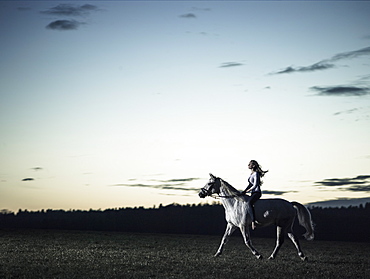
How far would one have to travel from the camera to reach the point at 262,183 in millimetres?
18188

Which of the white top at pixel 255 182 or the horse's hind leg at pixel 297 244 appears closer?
the white top at pixel 255 182

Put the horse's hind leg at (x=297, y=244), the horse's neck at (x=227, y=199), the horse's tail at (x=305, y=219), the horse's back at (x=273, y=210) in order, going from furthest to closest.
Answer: the horse's tail at (x=305, y=219)
the horse's neck at (x=227, y=199)
the horse's back at (x=273, y=210)
the horse's hind leg at (x=297, y=244)

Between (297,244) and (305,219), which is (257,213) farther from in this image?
(305,219)

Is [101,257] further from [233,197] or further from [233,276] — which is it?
[233,276]

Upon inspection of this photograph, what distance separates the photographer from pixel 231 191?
752 inches

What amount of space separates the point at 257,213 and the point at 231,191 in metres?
1.30

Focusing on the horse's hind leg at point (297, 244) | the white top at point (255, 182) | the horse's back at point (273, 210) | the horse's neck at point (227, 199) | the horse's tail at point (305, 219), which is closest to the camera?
the white top at point (255, 182)

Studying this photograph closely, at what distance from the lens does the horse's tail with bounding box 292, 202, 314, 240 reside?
19.9m

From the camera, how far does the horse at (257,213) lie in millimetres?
18531

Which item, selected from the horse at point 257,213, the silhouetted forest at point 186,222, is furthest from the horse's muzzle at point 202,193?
the silhouetted forest at point 186,222

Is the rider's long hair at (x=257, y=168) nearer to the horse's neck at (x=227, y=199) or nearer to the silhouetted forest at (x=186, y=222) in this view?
the horse's neck at (x=227, y=199)

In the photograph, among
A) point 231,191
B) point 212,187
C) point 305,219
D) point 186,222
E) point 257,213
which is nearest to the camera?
point 257,213

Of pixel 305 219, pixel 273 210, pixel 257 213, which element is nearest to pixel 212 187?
pixel 257 213

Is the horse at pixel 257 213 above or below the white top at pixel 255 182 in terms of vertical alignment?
below
